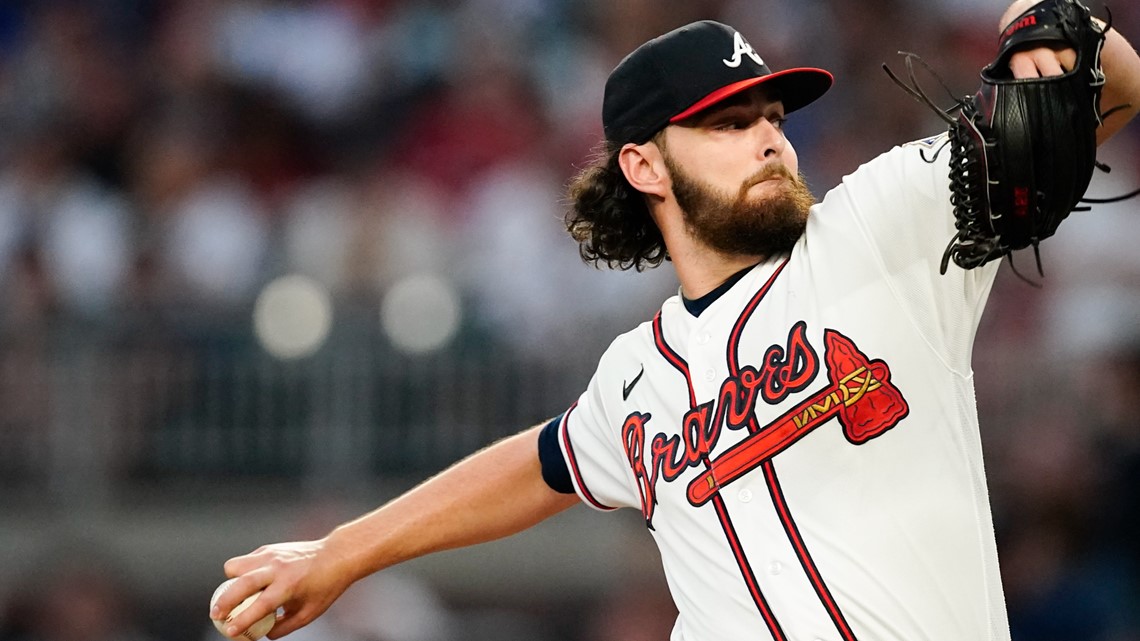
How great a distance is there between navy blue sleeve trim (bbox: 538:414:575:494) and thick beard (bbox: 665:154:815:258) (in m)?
0.61

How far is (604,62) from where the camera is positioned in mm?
8500

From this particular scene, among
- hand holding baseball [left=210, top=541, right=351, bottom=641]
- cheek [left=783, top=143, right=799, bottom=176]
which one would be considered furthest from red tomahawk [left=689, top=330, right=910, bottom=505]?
hand holding baseball [left=210, top=541, right=351, bottom=641]

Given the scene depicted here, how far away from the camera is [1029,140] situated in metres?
2.57

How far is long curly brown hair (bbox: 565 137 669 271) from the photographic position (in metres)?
3.69

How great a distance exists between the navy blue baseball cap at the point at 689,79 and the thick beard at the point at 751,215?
16 centimetres

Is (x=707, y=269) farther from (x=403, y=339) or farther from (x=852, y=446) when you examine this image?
(x=403, y=339)

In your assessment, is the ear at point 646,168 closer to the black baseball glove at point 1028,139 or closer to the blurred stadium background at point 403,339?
the black baseball glove at point 1028,139

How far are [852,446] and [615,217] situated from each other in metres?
1.10

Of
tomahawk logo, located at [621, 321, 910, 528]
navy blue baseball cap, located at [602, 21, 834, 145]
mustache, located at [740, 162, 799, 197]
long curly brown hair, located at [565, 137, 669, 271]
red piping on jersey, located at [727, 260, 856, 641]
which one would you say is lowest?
red piping on jersey, located at [727, 260, 856, 641]

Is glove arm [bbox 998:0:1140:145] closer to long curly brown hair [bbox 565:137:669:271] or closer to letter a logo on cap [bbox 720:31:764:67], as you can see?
letter a logo on cap [bbox 720:31:764:67]

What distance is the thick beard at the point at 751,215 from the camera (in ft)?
10.2

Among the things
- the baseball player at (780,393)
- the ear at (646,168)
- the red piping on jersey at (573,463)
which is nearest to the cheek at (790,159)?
the baseball player at (780,393)

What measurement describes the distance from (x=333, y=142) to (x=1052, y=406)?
432 centimetres

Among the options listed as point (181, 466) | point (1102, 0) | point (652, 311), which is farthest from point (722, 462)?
point (1102, 0)
